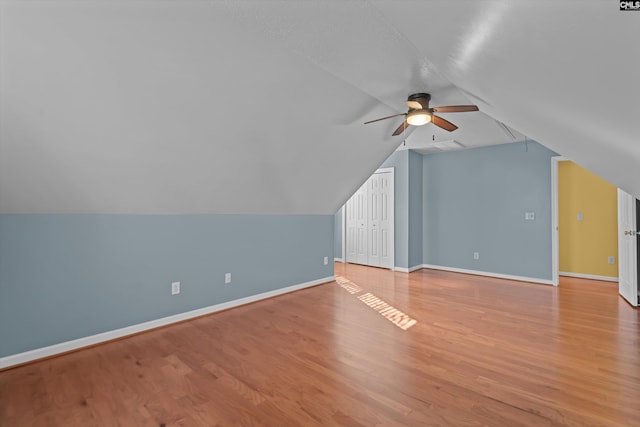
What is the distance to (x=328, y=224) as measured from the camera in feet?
17.5

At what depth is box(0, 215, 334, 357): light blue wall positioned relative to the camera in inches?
98.0

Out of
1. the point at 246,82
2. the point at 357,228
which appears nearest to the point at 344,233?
the point at 357,228

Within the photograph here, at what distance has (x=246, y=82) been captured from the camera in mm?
2521

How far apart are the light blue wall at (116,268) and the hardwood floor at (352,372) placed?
0.85ft

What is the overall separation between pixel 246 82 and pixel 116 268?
6.99ft

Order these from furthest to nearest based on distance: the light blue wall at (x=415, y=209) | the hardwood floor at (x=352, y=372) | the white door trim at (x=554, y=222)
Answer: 1. the light blue wall at (x=415, y=209)
2. the white door trim at (x=554, y=222)
3. the hardwood floor at (x=352, y=372)

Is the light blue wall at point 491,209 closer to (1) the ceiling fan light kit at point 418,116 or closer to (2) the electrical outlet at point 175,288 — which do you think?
(1) the ceiling fan light kit at point 418,116

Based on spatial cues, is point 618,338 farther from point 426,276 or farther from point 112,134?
point 112,134

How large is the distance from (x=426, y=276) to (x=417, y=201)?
1576 mm

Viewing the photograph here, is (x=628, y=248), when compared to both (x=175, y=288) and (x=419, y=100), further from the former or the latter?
→ (x=175, y=288)

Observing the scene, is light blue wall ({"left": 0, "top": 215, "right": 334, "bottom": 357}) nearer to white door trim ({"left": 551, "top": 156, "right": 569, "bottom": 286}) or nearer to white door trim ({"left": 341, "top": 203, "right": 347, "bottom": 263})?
white door trim ({"left": 341, "top": 203, "right": 347, "bottom": 263})

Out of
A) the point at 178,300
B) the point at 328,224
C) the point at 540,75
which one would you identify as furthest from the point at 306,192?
the point at 540,75

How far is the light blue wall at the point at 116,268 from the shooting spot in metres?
2.49

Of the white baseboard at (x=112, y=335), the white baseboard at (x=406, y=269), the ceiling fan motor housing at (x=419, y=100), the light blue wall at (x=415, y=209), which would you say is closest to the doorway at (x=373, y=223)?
the white baseboard at (x=406, y=269)
